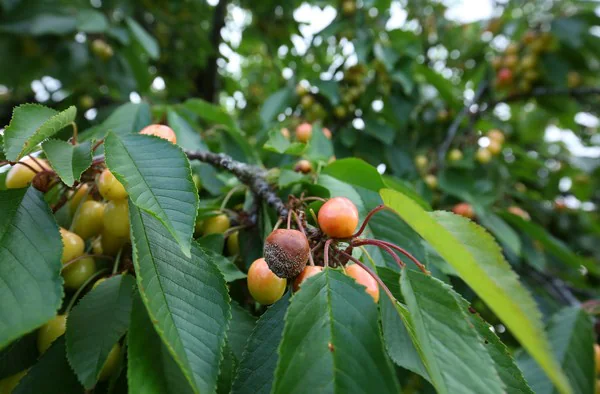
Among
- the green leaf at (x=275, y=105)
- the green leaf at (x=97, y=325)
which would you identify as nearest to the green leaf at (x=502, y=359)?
the green leaf at (x=97, y=325)

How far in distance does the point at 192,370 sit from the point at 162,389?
8cm

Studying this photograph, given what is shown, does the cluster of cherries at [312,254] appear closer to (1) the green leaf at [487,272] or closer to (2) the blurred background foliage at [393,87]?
(1) the green leaf at [487,272]

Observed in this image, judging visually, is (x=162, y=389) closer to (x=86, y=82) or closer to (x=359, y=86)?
(x=359, y=86)

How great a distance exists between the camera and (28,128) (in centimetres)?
65

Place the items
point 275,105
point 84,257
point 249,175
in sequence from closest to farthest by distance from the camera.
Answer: point 84,257 < point 249,175 < point 275,105

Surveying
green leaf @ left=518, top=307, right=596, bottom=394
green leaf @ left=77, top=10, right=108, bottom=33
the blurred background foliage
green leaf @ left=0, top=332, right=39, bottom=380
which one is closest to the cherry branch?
the blurred background foliage

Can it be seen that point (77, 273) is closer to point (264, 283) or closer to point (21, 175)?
point (21, 175)

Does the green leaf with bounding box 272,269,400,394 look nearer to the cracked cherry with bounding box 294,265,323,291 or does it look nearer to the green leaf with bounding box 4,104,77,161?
the cracked cherry with bounding box 294,265,323,291

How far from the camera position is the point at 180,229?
54 centimetres

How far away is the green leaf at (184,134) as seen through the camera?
3.57ft

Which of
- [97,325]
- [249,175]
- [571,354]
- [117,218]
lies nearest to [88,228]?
[117,218]

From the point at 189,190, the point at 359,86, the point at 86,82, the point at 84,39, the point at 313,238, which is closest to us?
the point at 189,190

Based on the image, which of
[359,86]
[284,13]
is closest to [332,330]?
[359,86]

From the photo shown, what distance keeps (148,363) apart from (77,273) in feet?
0.97
